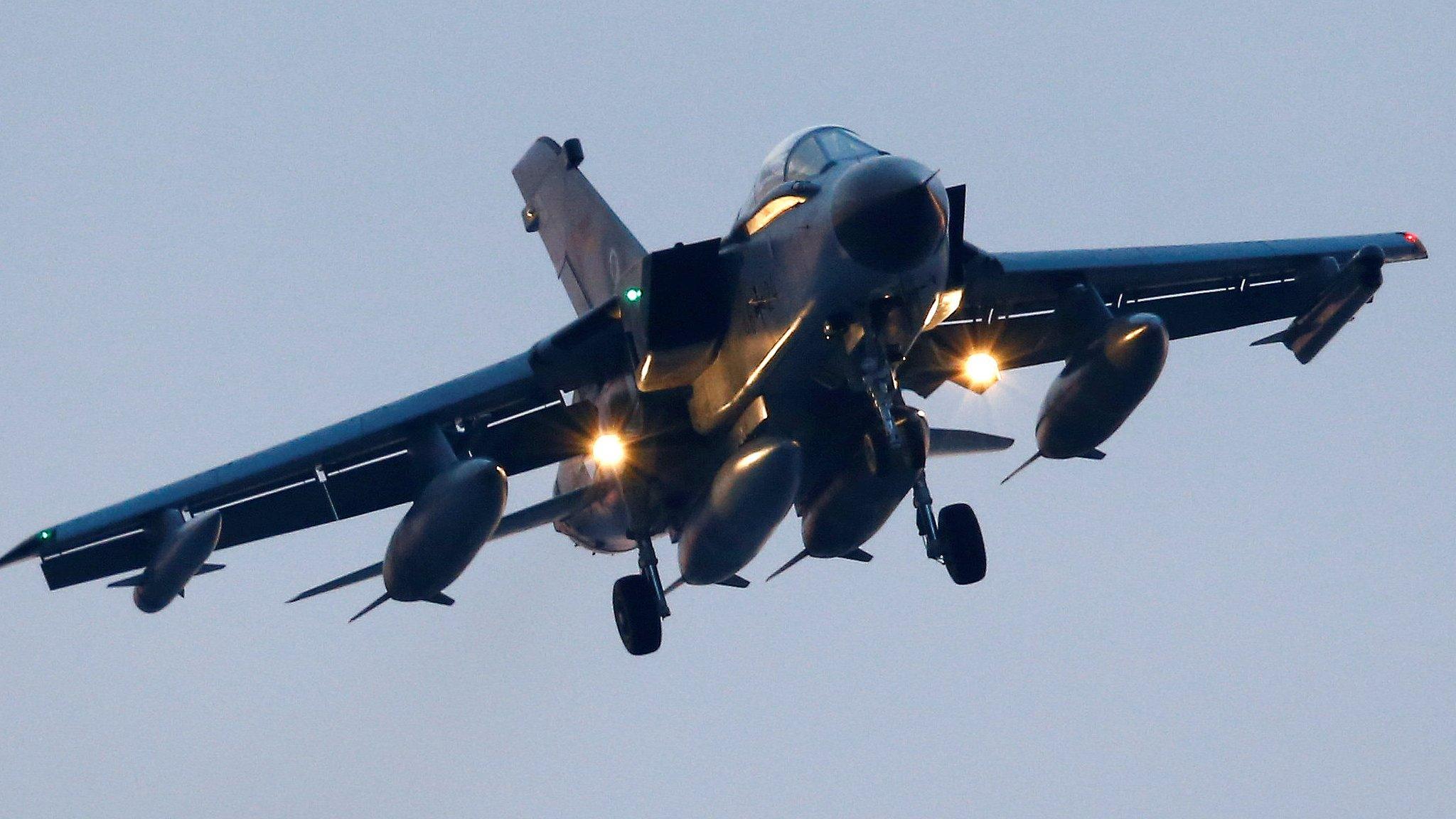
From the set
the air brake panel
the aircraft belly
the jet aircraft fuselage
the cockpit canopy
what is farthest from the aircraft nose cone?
the aircraft belly

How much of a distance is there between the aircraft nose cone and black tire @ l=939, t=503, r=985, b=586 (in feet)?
13.8

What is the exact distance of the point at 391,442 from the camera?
83.0 feet

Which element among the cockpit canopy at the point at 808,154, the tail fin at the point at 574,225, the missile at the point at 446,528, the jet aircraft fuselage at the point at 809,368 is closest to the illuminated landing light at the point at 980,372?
the jet aircraft fuselage at the point at 809,368

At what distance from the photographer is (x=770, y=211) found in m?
22.3

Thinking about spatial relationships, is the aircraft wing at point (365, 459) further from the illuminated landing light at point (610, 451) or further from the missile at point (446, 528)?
the missile at point (446, 528)

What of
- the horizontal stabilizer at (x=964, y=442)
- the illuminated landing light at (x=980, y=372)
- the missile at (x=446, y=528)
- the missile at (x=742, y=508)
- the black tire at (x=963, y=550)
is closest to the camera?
the missile at (x=742, y=508)

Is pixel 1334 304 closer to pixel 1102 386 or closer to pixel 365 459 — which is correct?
pixel 1102 386

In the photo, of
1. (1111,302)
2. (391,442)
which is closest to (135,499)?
(391,442)

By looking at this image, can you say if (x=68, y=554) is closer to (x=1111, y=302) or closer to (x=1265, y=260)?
(x=1111, y=302)

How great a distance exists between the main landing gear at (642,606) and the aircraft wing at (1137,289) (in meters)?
4.17

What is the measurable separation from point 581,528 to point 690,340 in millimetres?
5076

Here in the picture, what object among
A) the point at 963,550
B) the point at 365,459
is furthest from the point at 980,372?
the point at 365,459

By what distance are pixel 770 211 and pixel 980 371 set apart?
5637 mm

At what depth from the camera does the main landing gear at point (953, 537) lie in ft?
76.6
